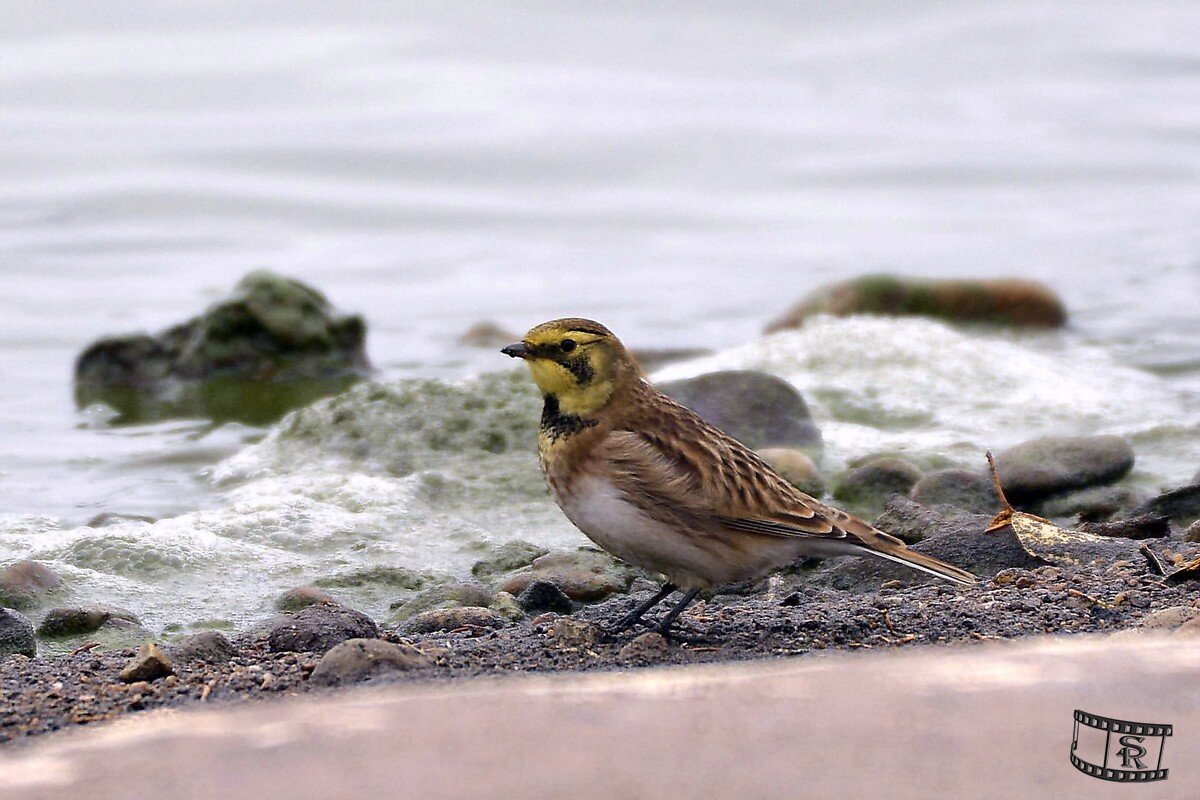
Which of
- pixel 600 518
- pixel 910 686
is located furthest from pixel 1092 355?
pixel 910 686

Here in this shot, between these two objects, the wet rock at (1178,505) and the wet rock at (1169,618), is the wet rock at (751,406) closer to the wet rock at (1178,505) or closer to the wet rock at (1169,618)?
the wet rock at (1178,505)

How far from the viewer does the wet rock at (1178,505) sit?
7793mm

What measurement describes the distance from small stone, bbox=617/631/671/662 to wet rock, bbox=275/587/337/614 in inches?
88.4

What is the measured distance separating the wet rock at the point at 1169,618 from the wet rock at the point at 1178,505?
2926mm

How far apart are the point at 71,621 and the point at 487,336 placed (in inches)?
332


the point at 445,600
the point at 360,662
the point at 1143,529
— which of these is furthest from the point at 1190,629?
the point at 445,600

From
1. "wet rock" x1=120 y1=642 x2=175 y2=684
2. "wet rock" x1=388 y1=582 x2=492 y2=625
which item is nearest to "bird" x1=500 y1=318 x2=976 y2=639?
"wet rock" x1=388 y1=582 x2=492 y2=625

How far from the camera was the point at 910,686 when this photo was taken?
12.0 ft

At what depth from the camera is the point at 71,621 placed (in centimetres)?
677

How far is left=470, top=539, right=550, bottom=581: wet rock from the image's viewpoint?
7.80 meters

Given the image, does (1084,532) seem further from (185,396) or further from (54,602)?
(185,396)

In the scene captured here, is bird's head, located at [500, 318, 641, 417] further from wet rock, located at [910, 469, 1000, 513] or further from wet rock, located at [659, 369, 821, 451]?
wet rock, located at [659, 369, 821, 451]

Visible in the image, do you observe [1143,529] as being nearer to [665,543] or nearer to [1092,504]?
[1092,504]

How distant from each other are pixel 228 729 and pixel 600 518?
84.0 inches
